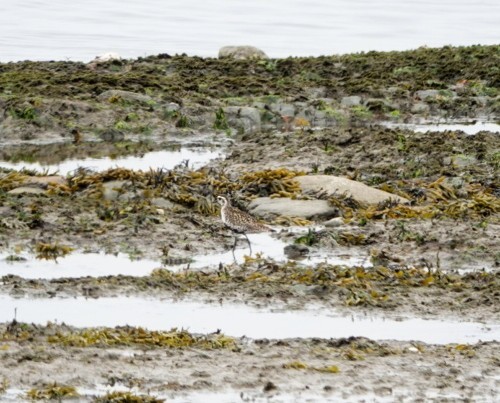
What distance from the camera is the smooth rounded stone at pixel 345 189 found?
45.3 feet

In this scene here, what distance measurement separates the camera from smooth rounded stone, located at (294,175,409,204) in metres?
13.8

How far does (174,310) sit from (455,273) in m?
2.53

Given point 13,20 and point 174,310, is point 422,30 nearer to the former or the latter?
point 13,20

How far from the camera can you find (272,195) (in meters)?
13.9

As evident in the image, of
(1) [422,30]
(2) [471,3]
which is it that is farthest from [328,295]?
(2) [471,3]

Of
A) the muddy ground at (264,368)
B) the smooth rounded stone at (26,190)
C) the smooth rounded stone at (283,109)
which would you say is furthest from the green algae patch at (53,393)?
the smooth rounded stone at (283,109)

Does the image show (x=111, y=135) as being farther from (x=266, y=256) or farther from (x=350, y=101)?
(x=266, y=256)

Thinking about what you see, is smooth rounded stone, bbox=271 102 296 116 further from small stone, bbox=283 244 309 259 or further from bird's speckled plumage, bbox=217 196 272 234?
small stone, bbox=283 244 309 259

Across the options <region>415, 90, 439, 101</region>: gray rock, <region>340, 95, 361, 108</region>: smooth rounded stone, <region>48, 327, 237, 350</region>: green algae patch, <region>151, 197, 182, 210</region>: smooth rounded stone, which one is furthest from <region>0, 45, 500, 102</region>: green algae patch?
<region>48, 327, 237, 350</region>: green algae patch

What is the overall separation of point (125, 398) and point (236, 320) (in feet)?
7.14

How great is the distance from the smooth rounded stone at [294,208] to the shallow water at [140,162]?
2.26 meters

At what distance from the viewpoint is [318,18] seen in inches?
1650

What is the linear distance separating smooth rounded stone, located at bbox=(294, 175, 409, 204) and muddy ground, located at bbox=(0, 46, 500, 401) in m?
0.19

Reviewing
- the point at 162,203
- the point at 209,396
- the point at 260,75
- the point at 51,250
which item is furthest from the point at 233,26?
the point at 209,396
